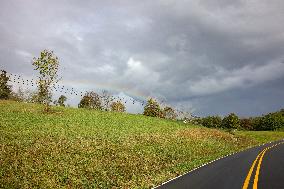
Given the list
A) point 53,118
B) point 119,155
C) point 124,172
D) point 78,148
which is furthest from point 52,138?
point 53,118

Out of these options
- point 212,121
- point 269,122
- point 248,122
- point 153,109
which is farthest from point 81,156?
point 248,122

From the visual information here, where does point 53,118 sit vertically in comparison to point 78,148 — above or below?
above

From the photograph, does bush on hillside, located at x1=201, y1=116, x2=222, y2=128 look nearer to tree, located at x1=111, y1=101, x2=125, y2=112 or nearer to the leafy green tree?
the leafy green tree

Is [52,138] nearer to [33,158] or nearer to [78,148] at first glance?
[78,148]

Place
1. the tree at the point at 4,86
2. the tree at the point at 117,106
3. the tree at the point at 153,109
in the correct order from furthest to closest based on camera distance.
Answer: the tree at the point at 117,106, the tree at the point at 153,109, the tree at the point at 4,86

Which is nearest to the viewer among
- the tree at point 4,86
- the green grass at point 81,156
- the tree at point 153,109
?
the green grass at point 81,156

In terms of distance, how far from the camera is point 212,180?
17.3 m

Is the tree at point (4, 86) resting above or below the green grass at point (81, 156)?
above

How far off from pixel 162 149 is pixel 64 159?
41.8 ft

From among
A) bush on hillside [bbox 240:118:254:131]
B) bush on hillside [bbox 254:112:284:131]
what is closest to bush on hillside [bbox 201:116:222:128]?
bush on hillside [bbox 240:118:254:131]

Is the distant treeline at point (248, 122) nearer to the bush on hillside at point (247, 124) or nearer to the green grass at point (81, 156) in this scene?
the bush on hillside at point (247, 124)

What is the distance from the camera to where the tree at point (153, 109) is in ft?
371

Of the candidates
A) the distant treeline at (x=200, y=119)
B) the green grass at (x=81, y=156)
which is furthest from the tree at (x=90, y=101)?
the green grass at (x=81, y=156)

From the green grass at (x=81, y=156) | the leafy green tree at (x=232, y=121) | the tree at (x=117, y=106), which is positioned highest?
the tree at (x=117, y=106)
